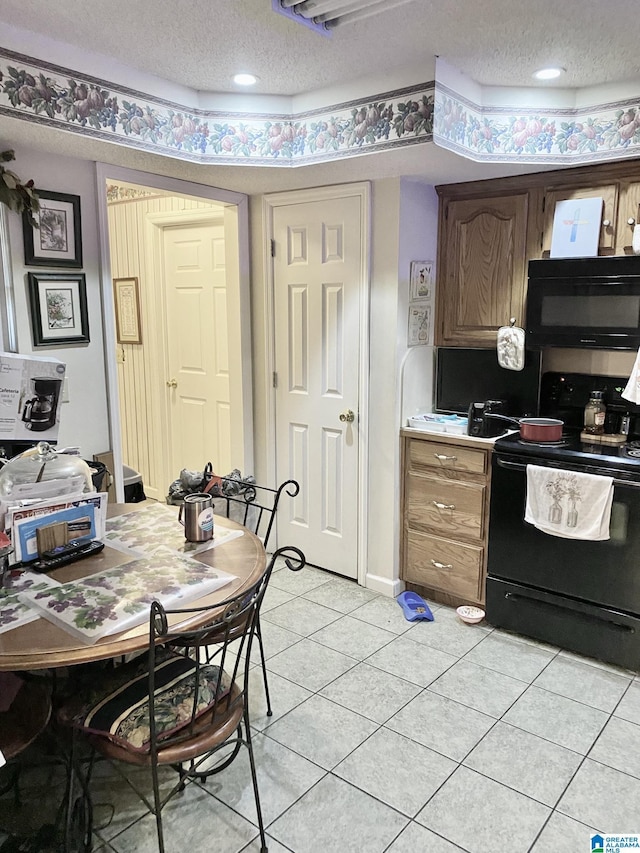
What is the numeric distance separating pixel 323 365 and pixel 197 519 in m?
1.69

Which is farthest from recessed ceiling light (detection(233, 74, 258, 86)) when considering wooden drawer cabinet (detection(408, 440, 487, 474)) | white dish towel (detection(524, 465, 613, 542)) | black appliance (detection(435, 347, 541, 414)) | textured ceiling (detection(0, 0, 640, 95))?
white dish towel (detection(524, 465, 613, 542))

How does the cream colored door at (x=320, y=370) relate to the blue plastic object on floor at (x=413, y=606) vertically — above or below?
above

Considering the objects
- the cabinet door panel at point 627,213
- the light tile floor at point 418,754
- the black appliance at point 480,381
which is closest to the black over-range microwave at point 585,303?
the cabinet door panel at point 627,213

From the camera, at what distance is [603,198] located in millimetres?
2947

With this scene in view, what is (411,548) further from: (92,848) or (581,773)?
(92,848)

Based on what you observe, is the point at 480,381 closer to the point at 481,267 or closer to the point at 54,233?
the point at 481,267

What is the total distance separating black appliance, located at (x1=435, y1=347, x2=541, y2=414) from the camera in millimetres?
3328

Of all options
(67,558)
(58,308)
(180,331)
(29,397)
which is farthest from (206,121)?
(67,558)

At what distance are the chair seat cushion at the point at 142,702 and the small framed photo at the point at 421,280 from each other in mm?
2167

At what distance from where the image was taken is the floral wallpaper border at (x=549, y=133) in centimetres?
276

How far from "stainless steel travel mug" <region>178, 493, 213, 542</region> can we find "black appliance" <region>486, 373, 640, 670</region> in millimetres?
1508

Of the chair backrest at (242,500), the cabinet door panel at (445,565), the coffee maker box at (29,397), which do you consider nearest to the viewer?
the coffee maker box at (29,397)

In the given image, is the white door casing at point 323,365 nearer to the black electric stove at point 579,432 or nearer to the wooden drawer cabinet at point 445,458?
the wooden drawer cabinet at point 445,458

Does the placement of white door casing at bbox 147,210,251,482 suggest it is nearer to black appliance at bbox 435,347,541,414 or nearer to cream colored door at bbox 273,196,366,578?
cream colored door at bbox 273,196,366,578
